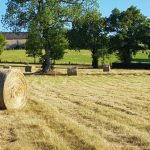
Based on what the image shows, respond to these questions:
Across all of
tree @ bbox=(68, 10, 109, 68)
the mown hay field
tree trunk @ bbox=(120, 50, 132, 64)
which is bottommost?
the mown hay field

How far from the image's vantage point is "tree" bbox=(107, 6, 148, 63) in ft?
245

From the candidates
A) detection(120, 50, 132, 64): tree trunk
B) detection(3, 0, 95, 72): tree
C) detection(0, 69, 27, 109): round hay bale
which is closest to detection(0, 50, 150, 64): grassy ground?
detection(120, 50, 132, 64): tree trunk

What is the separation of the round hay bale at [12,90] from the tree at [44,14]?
92.0ft

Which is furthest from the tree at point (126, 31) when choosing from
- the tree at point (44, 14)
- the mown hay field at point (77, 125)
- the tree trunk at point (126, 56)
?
the mown hay field at point (77, 125)

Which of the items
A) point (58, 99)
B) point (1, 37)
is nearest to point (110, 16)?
point (1, 37)

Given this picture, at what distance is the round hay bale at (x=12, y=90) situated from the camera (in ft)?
55.5

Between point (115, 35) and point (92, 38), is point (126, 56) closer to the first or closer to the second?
point (115, 35)

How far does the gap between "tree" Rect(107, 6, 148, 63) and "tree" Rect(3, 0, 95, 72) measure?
26.3m

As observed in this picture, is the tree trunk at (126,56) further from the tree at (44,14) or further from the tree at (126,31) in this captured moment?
the tree at (44,14)

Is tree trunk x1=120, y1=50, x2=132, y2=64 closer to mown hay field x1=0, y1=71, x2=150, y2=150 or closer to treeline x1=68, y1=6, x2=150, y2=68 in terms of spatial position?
treeline x1=68, y1=6, x2=150, y2=68

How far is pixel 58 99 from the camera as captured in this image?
67.7 feet

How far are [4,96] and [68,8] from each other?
3197 cm

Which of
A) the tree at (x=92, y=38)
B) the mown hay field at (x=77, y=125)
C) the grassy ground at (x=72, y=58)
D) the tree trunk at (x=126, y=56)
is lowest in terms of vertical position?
the mown hay field at (x=77, y=125)

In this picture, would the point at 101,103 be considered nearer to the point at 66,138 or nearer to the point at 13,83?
the point at 13,83
